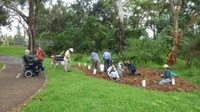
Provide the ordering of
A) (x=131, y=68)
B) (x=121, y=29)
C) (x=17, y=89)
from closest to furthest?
(x=17, y=89), (x=131, y=68), (x=121, y=29)

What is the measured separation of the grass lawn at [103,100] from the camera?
10.8 m

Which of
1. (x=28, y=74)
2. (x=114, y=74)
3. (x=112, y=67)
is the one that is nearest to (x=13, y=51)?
(x=28, y=74)

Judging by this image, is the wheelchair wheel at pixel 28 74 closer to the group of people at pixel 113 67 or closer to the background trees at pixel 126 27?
the group of people at pixel 113 67

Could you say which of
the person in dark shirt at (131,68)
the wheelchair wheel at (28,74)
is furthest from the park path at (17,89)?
the person in dark shirt at (131,68)

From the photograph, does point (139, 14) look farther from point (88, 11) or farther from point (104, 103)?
point (104, 103)

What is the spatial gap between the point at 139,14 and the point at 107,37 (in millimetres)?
15873

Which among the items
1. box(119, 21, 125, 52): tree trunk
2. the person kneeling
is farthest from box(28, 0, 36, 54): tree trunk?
the person kneeling

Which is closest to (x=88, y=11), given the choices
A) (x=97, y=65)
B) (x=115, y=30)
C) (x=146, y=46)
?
(x=115, y=30)

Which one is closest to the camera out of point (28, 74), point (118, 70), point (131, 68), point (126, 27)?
point (28, 74)

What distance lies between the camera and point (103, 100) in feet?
38.5

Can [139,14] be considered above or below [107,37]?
above

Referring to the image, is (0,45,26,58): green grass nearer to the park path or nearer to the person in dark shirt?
the person in dark shirt

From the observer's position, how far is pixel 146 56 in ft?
91.8

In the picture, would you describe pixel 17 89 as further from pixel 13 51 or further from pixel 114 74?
pixel 13 51
